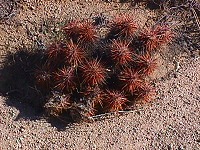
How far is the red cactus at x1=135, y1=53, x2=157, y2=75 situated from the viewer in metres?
4.71

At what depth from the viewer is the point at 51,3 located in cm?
554

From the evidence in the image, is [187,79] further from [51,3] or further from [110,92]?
[51,3]

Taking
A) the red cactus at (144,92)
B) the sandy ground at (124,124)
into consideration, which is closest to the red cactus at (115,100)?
the red cactus at (144,92)

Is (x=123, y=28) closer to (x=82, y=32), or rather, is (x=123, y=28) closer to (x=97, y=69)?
(x=82, y=32)

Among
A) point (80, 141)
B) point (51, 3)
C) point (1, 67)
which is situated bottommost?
point (80, 141)

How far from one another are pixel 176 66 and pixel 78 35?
1.23 meters

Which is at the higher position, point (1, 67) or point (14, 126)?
point (1, 67)

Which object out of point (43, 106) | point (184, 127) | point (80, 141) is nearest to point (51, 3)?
point (43, 106)

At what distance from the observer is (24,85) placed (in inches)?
204

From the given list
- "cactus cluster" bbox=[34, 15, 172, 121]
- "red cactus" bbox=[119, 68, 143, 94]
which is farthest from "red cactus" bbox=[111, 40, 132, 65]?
"red cactus" bbox=[119, 68, 143, 94]

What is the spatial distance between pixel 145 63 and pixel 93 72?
0.53 metres

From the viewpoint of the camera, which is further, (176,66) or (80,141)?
(176,66)

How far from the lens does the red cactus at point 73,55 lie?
182 inches

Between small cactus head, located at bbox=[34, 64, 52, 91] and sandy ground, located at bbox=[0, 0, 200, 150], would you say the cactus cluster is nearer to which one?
small cactus head, located at bbox=[34, 64, 52, 91]
